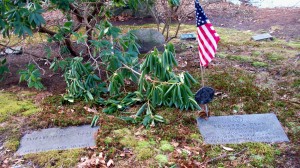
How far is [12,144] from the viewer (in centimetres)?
352

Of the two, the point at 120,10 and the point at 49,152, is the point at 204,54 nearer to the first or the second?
the point at 49,152

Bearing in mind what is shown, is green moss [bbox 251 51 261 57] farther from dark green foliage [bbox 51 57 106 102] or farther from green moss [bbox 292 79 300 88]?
dark green foliage [bbox 51 57 106 102]

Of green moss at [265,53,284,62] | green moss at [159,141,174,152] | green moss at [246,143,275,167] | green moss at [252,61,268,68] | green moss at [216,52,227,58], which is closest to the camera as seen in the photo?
green moss at [246,143,275,167]

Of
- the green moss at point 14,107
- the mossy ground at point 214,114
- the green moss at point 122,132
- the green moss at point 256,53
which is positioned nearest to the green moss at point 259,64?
the mossy ground at point 214,114

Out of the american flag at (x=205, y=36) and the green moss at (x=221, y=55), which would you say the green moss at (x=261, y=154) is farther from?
the green moss at (x=221, y=55)

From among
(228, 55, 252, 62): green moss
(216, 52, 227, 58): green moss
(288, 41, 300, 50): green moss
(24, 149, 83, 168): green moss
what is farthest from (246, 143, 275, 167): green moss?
(288, 41, 300, 50): green moss

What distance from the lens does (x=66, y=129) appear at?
3.73 metres

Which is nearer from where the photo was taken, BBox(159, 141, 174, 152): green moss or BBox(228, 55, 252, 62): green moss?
BBox(159, 141, 174, 152): green moss

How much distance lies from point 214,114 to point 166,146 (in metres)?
0.82

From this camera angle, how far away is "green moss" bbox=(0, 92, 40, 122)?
413cm

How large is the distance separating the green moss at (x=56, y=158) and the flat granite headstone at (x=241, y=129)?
4.41ft

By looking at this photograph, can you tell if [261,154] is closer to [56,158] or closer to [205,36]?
[205,36]

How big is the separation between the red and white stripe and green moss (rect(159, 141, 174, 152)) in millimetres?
1006

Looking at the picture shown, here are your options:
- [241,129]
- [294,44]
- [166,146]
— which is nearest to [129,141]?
[166,146]
